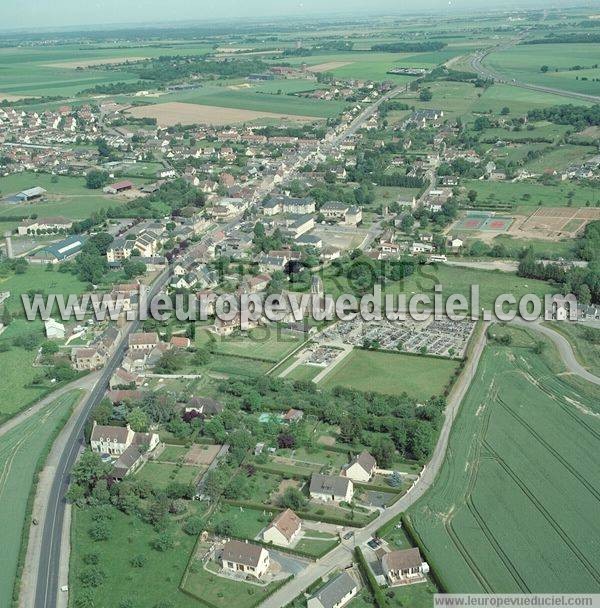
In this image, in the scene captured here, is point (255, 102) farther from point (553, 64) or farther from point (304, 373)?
point (304, 373)

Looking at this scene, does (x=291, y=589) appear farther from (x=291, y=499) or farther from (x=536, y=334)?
(x=536, y=334)

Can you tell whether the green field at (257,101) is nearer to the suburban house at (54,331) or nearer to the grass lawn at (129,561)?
the suburban house at (54,331)

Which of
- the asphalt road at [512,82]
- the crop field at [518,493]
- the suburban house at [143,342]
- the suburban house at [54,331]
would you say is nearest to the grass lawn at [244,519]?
the crop field at [518,493]

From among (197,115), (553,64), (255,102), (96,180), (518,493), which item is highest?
(553,64)

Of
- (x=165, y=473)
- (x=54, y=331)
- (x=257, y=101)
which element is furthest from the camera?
(x=257, y=101)

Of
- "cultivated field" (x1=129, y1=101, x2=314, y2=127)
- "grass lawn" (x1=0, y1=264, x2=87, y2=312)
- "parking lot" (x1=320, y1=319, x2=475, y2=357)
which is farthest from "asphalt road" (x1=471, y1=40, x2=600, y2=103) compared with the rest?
"grass lawn" (x1=0, y1=264, x2=87, y2=312)

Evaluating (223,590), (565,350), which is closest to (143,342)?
(223,590)

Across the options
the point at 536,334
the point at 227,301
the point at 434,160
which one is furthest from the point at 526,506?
A: the point at 434,160
